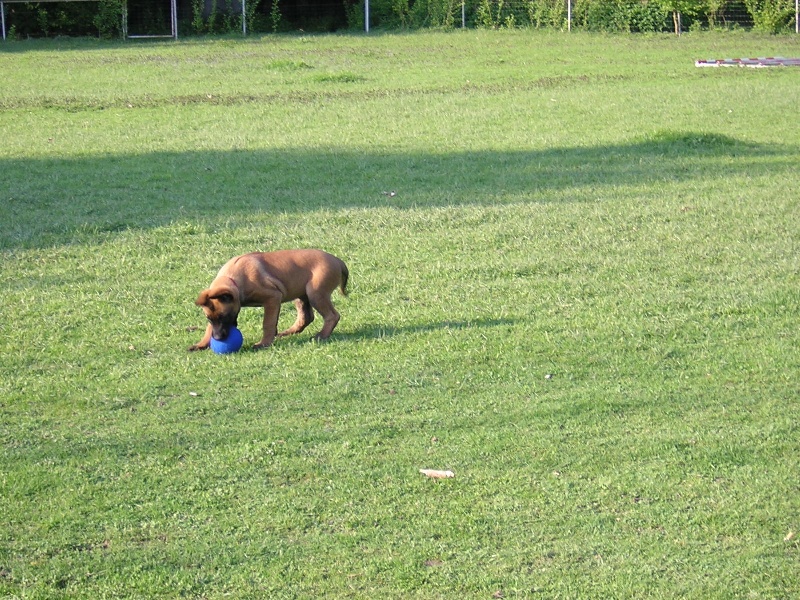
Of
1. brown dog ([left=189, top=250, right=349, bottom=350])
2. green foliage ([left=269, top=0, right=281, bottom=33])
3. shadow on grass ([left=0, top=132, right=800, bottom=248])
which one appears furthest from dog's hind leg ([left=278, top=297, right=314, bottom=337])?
green foliage ([left=269, top=0, right=281, bottom=33])

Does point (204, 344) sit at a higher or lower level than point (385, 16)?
lower

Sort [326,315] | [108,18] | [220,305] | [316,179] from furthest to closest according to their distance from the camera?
[108,18], [316,179], [326,315], [220,305]

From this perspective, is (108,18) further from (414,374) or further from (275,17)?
(414,374)

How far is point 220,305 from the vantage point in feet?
21.2

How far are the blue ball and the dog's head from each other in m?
0.06

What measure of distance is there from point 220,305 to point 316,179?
582 cm

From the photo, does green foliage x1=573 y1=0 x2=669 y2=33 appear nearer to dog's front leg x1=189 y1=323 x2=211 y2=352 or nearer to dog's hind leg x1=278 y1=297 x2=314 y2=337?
dog's hind leg x1=278 y1=297 x2=314 y2=337

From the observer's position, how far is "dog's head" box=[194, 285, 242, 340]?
6465 millimetres

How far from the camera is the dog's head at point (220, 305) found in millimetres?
6465

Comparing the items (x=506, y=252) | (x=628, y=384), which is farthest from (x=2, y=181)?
(x=628, y=384)

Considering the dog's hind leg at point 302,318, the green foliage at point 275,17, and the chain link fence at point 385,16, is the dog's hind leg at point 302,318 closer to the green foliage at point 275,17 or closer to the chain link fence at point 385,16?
the chain link fence at point 385,16

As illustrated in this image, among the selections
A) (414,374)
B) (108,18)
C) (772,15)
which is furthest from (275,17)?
(414,374)

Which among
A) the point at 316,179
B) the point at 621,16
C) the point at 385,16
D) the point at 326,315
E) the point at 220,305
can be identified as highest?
the point at 385,16

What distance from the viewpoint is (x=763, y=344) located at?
683cm
